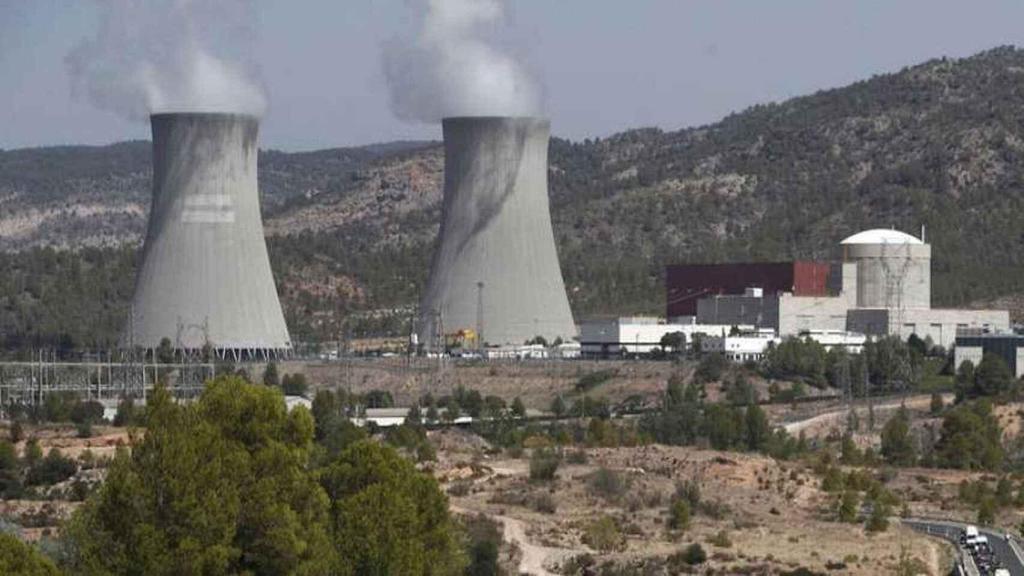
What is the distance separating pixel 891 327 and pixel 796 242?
3158 centimetres

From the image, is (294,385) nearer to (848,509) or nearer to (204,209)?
(204,209)

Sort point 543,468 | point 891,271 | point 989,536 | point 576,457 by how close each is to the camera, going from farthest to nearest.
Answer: point 891,271 < point 576,457 < point 543,468 < point 989,536

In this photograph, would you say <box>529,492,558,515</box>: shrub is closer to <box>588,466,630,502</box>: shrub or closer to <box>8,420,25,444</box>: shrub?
<box>588,466,630,502</box>: shrub

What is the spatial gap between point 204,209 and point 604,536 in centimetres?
2546

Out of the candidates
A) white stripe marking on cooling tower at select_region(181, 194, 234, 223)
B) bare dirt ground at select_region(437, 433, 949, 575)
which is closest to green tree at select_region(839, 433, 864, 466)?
bare dirt ground at select_region(437, 433, 949, 575)

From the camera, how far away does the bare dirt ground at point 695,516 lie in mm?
35719

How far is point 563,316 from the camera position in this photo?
220 feet

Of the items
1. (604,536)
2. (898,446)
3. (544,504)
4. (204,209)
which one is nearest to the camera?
(604,536)

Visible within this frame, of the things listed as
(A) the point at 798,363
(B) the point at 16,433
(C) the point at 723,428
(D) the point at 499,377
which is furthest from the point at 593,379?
(B) the point at 16,433

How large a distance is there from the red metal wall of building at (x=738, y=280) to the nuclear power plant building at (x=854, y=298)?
0.10ft

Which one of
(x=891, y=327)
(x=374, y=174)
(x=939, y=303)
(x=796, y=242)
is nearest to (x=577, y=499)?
(x=891, y=327)

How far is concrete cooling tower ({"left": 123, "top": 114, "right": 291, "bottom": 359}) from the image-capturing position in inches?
2355

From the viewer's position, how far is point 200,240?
59.8 m

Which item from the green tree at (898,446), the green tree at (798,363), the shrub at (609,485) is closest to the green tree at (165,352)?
the green tree at (798,363)
